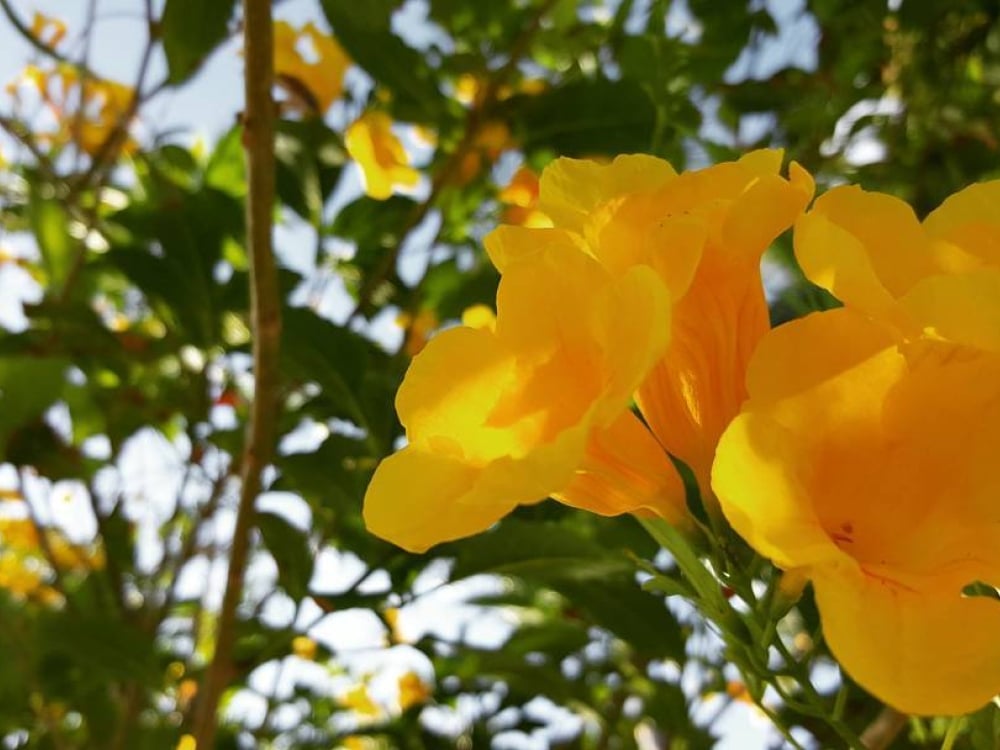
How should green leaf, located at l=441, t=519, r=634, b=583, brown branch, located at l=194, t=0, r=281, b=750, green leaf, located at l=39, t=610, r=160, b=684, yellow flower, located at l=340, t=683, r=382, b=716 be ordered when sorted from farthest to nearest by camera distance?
yellow flower, located at l=340, t=683, r=382, b=716
green leaf, located at l=39, t=610, r=160, b=684
green leaf, located at l=441, t=519, r=634, b=583
brown branch, located at l=194, t=0, r=281, b=750

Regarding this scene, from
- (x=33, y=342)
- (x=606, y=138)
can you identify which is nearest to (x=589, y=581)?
(x=606, y=138)

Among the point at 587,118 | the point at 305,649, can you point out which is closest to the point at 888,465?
the point at 587,118

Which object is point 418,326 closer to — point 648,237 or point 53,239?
point 53,239

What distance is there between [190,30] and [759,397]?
53 centimetres

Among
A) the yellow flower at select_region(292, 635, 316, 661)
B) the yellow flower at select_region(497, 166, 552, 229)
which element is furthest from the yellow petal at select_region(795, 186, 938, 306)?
the yellow flower at select_region(292, 635, 316, 661)

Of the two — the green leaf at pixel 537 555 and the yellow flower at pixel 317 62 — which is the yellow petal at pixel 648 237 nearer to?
the green leaf at pixel 537 555

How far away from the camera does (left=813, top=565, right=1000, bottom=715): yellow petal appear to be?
0.20 metres

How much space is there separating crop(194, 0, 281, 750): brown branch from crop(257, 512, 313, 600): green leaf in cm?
2

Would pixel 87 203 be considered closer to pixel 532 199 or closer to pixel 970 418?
pixel 532 199

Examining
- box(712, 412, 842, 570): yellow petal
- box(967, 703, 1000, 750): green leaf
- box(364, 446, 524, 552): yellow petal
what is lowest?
box(967, 703, 1000, 750): green leaf

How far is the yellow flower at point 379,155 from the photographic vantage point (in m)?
0.83

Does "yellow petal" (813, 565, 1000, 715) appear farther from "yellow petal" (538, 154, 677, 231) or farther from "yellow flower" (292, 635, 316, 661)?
"yellow flower" (292, 635, 316, 661)

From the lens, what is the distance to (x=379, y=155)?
32.8 inches

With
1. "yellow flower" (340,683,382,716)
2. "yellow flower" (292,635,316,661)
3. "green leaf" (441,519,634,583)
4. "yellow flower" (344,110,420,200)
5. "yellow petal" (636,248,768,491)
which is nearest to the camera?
"yellow petal" (636,248,768,491)
